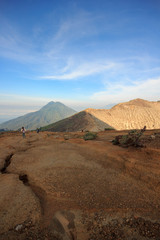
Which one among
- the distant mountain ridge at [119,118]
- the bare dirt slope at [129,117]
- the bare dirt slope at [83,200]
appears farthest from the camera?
the bare dirt slope at [129,117]

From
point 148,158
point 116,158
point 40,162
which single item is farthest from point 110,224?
point 40,162

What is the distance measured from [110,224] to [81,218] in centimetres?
54

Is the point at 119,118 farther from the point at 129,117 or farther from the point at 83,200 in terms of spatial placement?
the point at 83,200

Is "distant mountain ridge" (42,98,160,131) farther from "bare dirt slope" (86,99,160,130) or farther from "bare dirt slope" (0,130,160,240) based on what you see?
"bare dirt slope" (0,130,160,240)

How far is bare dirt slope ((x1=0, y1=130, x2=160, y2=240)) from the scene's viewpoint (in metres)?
2.19

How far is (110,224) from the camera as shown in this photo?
2293 mm

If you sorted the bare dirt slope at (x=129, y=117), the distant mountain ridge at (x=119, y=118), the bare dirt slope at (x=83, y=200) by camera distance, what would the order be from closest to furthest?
the bare dirt slope at (x=83, y=200) < the distant mountain ridge at (x=119, y=118) < the bare dirt slope at (x=129, y=117)

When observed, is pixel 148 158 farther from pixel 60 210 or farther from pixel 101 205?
pixel 60 210

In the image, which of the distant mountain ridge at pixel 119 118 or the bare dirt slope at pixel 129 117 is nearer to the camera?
the distant mountain ridge at pixel 119 118

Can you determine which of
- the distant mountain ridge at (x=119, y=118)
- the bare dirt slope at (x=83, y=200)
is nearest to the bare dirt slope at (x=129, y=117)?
the distant mountain ridge at (x=119, y=118)

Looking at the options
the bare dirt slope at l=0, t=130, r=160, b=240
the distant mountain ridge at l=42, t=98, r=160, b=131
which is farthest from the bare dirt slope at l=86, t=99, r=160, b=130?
the bare dirt slope at l=0, t=130, r=160, b=240

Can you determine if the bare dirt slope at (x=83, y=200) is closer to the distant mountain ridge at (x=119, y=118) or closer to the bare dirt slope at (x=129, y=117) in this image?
the distant mountain ridge at (x=119, y=118)

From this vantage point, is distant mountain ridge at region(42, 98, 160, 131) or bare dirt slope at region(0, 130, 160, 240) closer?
bare dirt slope at region(0, 130, 160, 240)

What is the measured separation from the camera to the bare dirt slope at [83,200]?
2.19 meters
